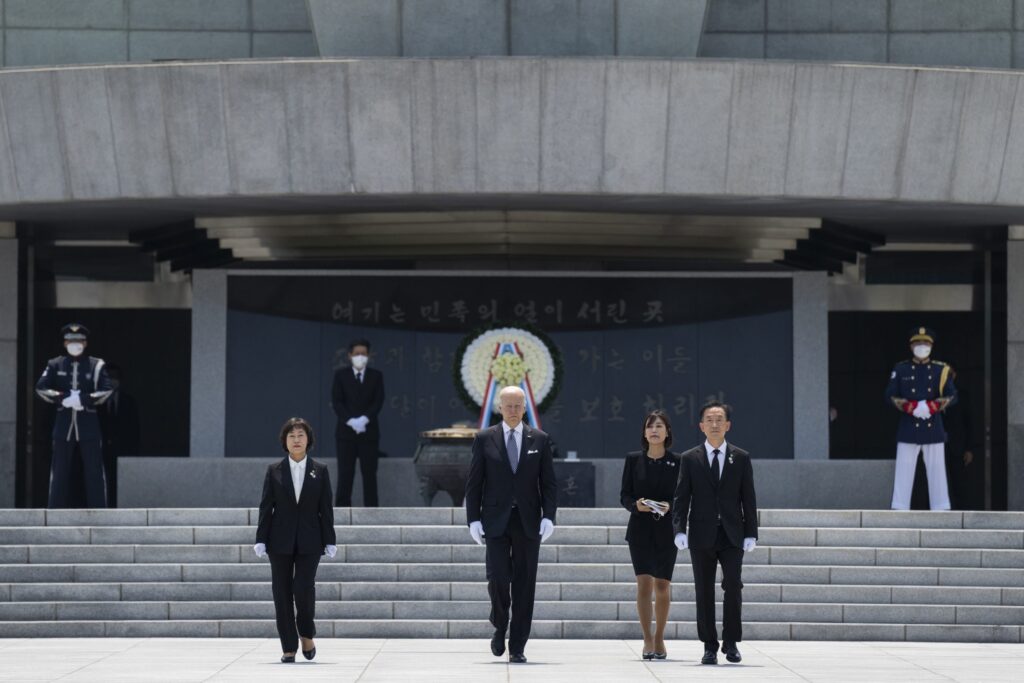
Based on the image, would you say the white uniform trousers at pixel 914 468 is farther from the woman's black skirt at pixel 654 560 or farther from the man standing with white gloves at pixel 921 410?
the woman's black skirt at pixel 654 560

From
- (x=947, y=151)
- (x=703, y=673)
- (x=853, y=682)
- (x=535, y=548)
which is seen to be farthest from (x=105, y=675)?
(x=947, y=151)

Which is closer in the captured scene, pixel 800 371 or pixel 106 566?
pixel 106 566

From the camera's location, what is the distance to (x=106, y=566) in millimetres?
15289

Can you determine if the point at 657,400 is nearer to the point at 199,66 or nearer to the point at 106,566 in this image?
the point at 199,66

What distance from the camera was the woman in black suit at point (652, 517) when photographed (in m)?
11.9

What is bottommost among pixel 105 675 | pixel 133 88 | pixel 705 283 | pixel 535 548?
pixel 105 675

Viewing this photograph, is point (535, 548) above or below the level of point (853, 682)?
above

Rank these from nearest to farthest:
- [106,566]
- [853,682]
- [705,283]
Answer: [853,682] → [106,566] → [705,283]

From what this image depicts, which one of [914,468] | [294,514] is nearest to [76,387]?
[294,514]

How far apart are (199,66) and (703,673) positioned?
9715 mm

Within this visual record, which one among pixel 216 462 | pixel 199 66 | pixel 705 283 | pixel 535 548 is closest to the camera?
pixel 535 548

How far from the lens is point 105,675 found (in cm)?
1112

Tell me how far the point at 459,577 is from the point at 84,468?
5.15 metres

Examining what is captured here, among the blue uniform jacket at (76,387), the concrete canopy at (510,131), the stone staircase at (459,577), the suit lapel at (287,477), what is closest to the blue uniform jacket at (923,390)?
the concrete canopy at (510,131)
